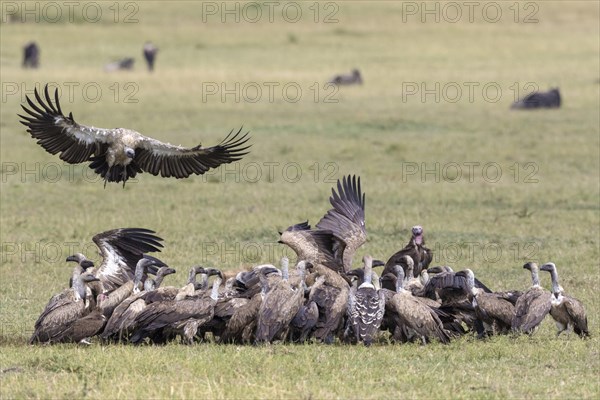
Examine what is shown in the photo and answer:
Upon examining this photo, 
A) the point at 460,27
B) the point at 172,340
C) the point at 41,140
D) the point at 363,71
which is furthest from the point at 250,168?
the point at 460,27

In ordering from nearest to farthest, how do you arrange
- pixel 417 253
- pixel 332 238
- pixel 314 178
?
pixel 332 238 < pixel 417 253 < pixel 314 178

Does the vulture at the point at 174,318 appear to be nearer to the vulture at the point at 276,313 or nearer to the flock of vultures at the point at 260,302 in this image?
the flock of vultures at the point at 260,302

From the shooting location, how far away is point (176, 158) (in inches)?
462

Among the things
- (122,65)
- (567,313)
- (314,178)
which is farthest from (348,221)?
(122,65)

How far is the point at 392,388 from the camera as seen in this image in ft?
26.3

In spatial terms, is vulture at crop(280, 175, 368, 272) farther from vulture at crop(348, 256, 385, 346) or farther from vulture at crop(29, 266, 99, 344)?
vulture at crop(29, 266, 99, 344)

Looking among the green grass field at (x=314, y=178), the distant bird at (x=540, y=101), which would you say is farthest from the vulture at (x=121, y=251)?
the distant bird at (x=540, y=101)

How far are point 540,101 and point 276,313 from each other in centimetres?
2085

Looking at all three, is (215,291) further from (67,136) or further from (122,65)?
(122,65)

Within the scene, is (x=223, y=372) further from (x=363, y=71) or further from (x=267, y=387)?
(x=363, y=71)

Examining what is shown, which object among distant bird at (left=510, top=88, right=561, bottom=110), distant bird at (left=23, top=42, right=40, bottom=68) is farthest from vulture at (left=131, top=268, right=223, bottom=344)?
distant bird at (left=23, top=42, right=40, bottom=68)

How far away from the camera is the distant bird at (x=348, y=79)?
34.8 m

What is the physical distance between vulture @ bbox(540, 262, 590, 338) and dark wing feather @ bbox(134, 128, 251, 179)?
10.8 feet

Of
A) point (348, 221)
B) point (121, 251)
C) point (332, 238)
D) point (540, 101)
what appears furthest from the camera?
point (540, 101)
